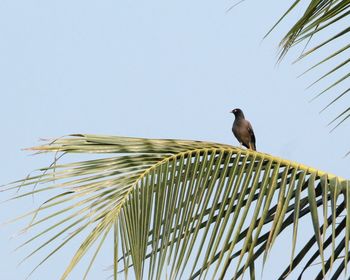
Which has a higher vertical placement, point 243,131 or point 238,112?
point 238,112

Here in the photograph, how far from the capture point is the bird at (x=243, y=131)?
431 inches

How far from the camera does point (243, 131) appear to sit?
437 inches

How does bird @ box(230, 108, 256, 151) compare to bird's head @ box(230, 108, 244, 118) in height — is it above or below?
below

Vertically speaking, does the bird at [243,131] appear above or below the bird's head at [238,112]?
below

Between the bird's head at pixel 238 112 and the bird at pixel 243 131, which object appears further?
the bird's head at pixel 238 112

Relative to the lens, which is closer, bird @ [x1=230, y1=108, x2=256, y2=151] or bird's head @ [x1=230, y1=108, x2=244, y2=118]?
bird @ [x1=230, y1=108, x2=256, y2=151]

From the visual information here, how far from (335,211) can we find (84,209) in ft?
2.53

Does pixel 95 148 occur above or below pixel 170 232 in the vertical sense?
above

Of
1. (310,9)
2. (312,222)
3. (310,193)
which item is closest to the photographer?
(312,222)

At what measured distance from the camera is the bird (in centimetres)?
1095

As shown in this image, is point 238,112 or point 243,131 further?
point 238,112

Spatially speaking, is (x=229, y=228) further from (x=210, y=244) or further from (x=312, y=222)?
(x=312, y=222)

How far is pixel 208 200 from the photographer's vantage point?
2955 mm

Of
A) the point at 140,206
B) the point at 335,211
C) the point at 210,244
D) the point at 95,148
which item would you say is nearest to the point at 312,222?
the point at 335,211
